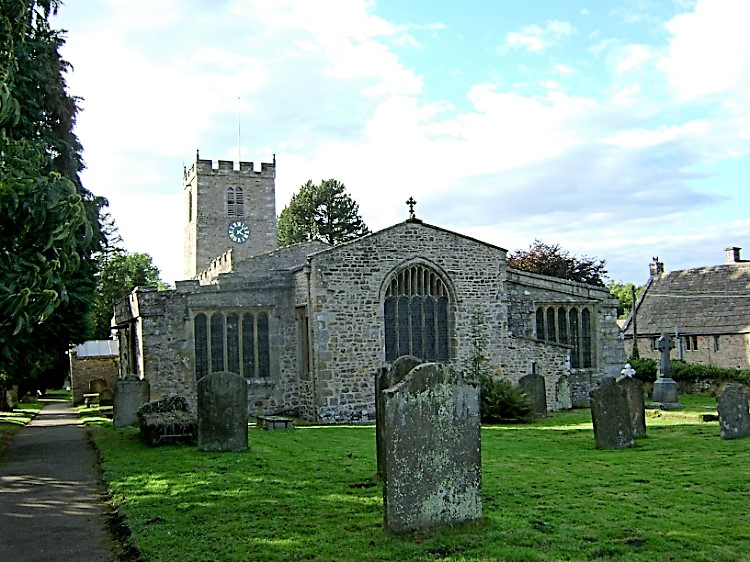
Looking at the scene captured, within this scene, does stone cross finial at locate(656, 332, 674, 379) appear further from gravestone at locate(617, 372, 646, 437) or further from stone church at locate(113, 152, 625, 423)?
gravestone at locate(617, 372, 646, 437)

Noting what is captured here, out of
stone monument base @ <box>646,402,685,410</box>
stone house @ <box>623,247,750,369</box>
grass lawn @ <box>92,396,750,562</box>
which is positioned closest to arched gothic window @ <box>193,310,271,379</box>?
grass lawn @ <box>92,396,750,562</box>

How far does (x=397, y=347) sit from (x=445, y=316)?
6.30ft

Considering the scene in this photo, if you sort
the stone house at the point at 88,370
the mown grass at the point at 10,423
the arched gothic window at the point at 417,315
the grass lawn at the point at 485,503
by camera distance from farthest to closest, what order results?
the stone house at the point at 88,370
the arched gothic window at the point at 417,315
the mown grass at the point at 10,423
the grass lawn at the point at 485,503

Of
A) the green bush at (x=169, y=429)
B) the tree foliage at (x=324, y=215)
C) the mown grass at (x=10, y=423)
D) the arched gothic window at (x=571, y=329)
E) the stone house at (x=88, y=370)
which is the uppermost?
the tree foliage at (x=324, y=215)

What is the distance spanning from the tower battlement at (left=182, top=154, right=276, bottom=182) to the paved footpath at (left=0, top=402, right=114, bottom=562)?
917 inches

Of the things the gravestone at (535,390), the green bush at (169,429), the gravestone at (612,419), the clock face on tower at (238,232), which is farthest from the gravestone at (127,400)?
the clock face on tower at (238,232)

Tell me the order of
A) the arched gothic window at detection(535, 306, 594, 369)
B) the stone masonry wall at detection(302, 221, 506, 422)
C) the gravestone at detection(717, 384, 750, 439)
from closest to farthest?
the gravestone at detection(717, 384, 750, 439) → the stone masonry wall at detection(302, 221, 506, 422) → the arched gothic window at detection(535, 306, 594, 369)

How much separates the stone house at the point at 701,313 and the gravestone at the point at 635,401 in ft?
70.6

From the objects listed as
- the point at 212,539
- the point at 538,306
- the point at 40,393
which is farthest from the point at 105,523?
the point at 40,393

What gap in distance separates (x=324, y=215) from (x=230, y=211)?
24.3 m

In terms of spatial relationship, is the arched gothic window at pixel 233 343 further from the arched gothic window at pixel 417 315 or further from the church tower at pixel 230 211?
the church tower at pixel 230 211

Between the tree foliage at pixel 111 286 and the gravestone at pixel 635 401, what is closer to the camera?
the gravestone at pixel 635 401

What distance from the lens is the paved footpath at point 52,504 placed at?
813 centimetres

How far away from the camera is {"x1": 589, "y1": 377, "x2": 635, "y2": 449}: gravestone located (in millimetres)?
13406
